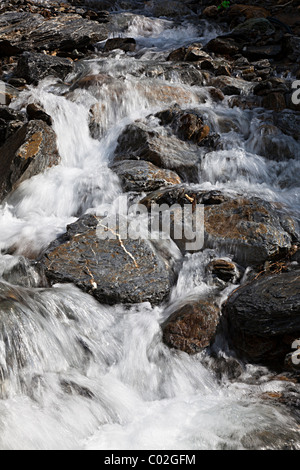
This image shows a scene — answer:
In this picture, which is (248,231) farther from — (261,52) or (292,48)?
(292,48)

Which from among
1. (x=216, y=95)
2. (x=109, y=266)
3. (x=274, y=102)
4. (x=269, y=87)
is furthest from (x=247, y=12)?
(x=109, y=266)

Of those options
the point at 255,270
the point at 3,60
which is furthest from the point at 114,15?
the point at 255,270

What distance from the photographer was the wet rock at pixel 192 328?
355cm

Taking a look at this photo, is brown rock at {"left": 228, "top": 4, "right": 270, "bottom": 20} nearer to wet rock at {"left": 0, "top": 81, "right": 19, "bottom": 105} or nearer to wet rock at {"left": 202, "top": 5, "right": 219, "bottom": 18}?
wet rock at {"left": 202, "top": 5, "right": 219, "bottom": 18}

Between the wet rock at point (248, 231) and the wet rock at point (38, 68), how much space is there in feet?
18.3

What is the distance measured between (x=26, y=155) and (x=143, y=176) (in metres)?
1.57

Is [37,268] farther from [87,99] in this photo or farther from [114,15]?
[114,15]

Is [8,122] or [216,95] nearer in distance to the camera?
[8,122]

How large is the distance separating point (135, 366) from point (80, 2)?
52.6ft

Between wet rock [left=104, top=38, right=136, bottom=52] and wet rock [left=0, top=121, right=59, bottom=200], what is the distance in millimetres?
6795

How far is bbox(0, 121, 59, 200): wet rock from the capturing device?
18.7 feet

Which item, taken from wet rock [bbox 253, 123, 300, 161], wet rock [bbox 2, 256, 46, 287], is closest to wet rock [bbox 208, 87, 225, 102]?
wet rock [bbox 253, 123, 300, 161]

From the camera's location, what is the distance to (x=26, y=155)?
580cm

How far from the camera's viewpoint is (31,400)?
2.77m
